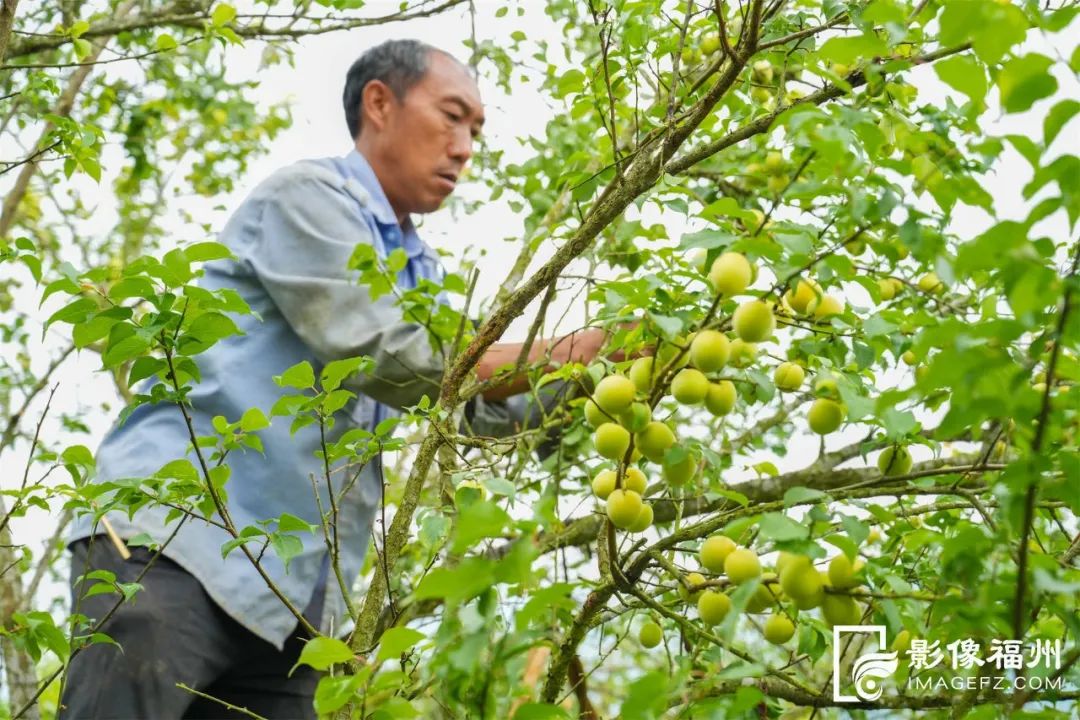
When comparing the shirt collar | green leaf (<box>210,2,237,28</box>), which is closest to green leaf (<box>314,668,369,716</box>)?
green leaf (<box>210,2,237,28</box>)

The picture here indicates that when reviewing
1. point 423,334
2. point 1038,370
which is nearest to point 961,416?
point 1038,370

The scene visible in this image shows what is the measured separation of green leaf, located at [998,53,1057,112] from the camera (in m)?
0.67

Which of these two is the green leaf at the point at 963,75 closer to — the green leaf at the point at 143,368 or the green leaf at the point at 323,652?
the green leaf at the point at 323,652

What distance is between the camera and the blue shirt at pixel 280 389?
196 centimetres

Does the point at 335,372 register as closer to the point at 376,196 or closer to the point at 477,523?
the point at 477,523

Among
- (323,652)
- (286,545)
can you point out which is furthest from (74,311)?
(323,652)

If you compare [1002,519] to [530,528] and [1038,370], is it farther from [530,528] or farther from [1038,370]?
[1038,370]

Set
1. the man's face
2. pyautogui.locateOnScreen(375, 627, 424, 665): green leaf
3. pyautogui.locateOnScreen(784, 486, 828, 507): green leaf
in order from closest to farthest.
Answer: pyautogui.locateOnScreen(375, 627, 424, 665): green leaf → pyautogui.locateOnScreen(784, 486, 828, 507): green leaf → the man's face

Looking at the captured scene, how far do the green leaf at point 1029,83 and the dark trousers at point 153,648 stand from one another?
59.4 inches

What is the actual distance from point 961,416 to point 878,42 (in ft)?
0.99

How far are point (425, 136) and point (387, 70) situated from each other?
11.3 inches

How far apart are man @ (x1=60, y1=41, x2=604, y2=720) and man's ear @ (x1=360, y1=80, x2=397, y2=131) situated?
309 mm

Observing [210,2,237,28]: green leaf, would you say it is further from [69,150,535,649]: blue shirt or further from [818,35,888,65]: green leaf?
[818,35,888,65]: green leaf

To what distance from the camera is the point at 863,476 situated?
228cm
